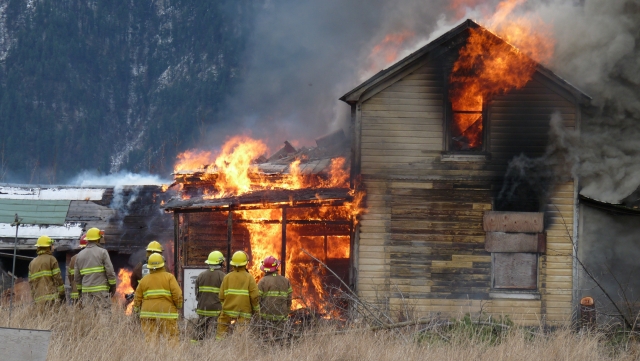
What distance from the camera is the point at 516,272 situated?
14.4 meters

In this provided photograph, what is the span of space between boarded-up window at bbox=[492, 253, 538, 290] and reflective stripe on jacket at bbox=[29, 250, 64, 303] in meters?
8.42

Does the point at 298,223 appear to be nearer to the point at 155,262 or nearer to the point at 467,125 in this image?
the point at 467,125

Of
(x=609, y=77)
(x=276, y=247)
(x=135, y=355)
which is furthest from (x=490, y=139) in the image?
(x=135, y=355)

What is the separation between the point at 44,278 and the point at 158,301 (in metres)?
3.24

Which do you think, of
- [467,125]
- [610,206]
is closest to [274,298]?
[467,125]

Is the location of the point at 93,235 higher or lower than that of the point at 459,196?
lower

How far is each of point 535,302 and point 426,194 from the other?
3.11m

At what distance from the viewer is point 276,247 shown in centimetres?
1571

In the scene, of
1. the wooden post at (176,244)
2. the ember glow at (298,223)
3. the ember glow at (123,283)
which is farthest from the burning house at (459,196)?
the ember glow at (123,283)

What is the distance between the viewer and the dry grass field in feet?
28.1

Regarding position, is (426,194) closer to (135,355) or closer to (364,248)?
(364,248)

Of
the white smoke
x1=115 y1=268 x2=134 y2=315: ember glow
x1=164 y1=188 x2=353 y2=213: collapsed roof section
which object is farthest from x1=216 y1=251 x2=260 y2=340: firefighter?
the white smoke

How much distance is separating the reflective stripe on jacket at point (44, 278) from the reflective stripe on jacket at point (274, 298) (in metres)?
3.66

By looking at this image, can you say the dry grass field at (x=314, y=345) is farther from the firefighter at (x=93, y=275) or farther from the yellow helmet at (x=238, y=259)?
Result: the yellow helmet at (x=238, y=259)
